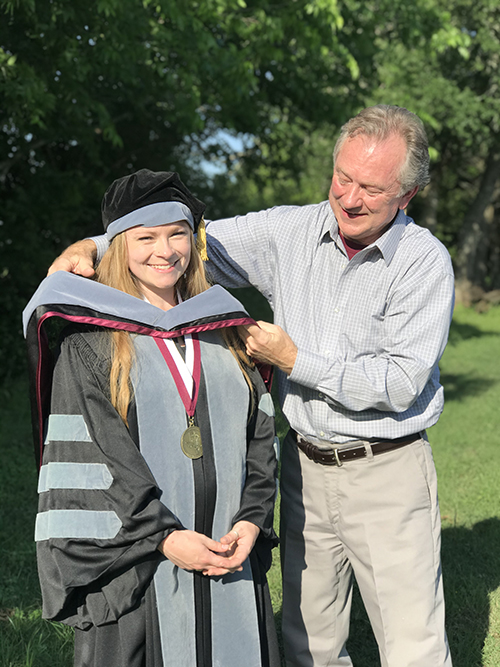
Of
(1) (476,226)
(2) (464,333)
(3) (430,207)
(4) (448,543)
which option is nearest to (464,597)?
(4) (448,543)

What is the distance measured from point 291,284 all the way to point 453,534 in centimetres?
304

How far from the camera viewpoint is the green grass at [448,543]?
3939 mm

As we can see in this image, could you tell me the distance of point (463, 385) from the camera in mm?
11164

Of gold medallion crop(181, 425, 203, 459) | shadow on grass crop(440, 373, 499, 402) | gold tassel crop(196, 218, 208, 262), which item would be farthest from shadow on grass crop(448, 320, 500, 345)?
gold medallion crop(181, 425, 203, 459)

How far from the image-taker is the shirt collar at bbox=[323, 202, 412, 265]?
2.92 metres

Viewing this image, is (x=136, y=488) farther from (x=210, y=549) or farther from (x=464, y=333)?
(x=464, y=333)

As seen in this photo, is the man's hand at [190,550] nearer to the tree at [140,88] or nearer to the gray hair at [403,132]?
the gray hair at [403,132]

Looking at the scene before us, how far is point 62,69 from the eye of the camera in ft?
23.9

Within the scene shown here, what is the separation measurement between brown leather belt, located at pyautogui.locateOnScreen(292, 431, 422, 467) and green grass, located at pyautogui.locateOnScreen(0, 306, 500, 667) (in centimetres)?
51

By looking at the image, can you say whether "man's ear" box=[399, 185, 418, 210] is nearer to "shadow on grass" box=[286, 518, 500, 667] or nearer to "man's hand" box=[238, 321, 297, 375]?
"man's hand" box=[238, 321, 297, 375]

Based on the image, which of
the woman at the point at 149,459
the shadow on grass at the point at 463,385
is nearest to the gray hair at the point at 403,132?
the woman at the point at 149,459

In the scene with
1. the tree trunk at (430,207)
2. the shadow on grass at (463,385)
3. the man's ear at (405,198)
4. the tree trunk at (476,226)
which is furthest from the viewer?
the tree trunk at (476,226)

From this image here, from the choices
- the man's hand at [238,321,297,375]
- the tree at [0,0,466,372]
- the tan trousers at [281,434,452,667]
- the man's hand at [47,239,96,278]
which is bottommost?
the tan trousers at [281,434,452,667]

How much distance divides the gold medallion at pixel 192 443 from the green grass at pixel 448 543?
3.73 ft
